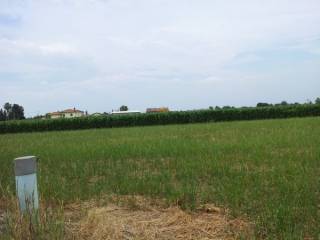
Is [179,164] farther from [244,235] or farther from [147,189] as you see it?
[244,235]

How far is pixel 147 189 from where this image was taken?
7.54m

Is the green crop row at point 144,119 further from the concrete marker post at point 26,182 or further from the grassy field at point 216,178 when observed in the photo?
the concrete marker post at point 26,182

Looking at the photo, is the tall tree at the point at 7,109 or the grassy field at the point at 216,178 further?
the tall tree at the point at 7,109

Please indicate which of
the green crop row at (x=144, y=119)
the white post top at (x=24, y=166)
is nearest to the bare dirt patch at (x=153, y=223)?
the white post top at (x=24, y=166)

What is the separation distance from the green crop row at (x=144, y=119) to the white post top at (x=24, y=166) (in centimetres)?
4242

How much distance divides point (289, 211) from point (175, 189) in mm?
2135

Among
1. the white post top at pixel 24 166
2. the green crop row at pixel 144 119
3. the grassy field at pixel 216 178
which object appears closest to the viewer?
the white post top at pixel 24 166

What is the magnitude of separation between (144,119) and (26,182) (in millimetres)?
42592

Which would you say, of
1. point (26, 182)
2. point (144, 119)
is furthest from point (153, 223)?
point (144, 119)

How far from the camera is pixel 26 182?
182 inches

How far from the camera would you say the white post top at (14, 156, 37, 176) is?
14.8 ft

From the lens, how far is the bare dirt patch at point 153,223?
4.98 m

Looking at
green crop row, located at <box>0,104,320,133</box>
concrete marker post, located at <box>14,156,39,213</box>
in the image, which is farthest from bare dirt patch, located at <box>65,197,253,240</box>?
→ green crop row, located at <box>0,104,320,133</box>

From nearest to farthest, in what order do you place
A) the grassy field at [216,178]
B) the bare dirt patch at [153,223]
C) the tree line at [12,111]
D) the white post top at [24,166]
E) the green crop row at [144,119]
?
the white post top at [24,166], the bare dirt patch at [153,223], the grassy field at [216,178], the green crop row at [144,119], the tree line at [12,111]
